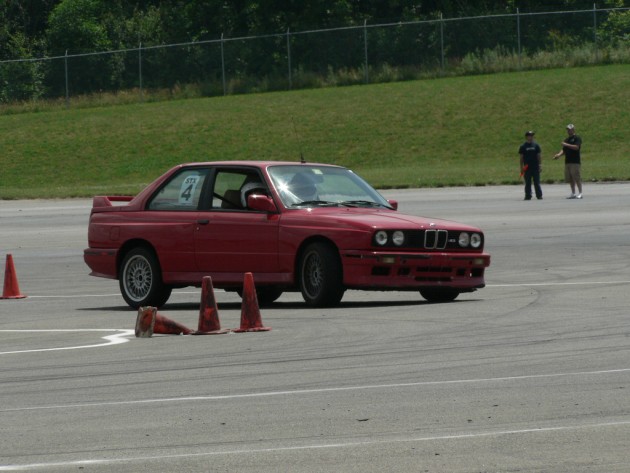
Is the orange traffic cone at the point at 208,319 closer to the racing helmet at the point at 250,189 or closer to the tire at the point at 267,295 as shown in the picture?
the racing helmet at the point at 250,189

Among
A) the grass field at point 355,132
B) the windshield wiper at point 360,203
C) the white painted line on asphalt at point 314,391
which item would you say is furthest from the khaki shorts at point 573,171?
the white painted line on asphalt at point 314,391

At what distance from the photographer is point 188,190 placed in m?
16.8

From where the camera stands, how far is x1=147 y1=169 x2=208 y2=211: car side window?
16.7 m

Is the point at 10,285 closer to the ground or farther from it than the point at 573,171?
closer to the ground

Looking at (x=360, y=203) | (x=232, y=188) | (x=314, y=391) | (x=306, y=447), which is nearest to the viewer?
(x=306, y=447)

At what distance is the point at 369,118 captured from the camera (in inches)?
2229

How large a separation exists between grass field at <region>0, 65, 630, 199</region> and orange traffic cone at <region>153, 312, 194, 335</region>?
32129mm

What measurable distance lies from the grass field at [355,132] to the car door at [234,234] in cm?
2893

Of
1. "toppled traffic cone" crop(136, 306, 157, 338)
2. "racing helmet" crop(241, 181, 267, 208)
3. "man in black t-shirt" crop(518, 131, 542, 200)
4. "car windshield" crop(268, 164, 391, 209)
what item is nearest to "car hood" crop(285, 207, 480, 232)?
"car windshield" crop(268, 164, 391, 209)

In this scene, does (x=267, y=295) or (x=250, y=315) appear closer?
(x=250, y=315)

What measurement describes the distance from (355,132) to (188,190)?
3864cm

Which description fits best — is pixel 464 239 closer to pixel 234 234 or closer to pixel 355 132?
pixel 234 234

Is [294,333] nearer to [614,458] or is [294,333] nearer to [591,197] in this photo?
[614,458]

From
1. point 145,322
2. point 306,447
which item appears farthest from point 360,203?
point 306,447
